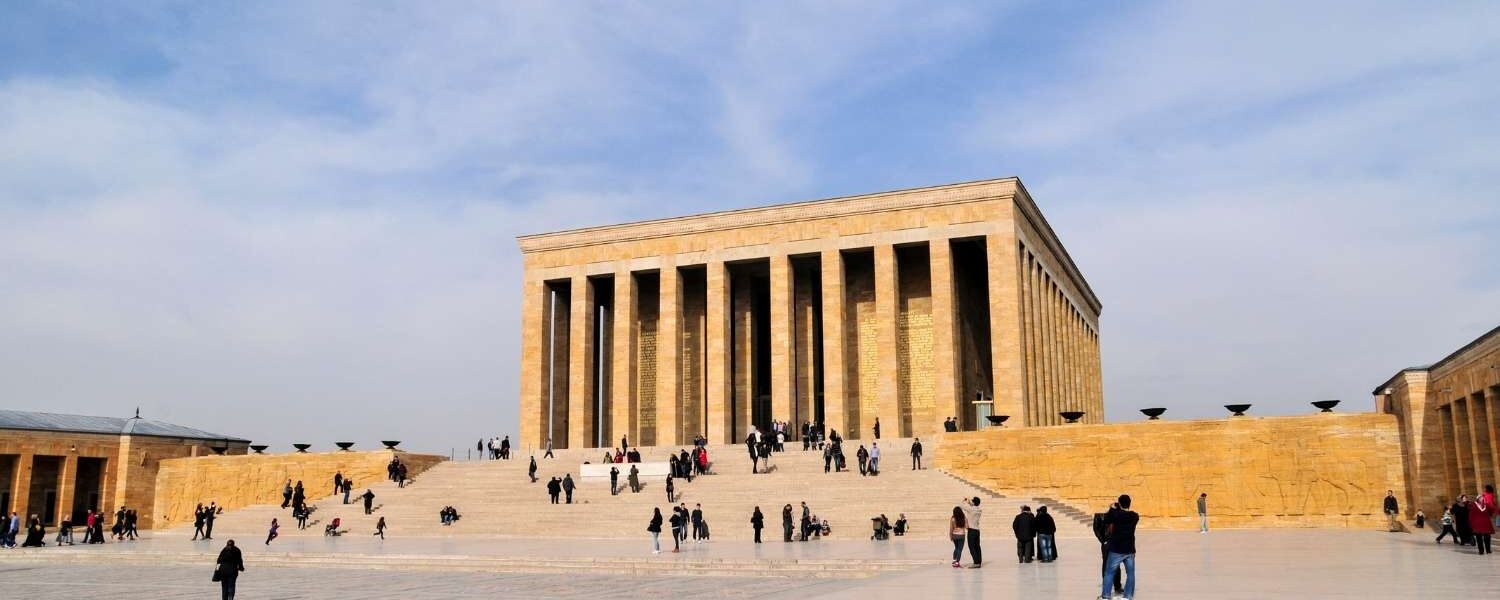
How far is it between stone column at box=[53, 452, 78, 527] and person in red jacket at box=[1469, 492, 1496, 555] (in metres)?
42.2

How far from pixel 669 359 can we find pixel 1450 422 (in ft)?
80.7

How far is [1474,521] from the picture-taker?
16.5 m

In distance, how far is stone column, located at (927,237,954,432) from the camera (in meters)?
37.1

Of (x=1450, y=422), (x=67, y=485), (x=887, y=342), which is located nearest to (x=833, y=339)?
(x=887, y=342)

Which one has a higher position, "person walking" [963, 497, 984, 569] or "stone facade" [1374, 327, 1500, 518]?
"stone facade" [1374, 327, 1500, 518]

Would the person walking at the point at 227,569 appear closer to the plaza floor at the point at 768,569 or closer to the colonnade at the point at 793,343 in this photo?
the plaza floor at the point at 768,569

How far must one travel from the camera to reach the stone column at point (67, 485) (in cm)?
4075

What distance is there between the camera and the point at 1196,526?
2672 centimetres

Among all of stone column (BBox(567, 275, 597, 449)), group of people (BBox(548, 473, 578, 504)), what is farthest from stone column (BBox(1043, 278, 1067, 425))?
group of people (BBox(548, 473, 578, 504))

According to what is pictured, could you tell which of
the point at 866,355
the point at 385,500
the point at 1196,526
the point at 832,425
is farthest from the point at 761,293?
the point at 1196,526

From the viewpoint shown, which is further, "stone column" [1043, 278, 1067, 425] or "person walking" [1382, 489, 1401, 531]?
"stone column" [1043, 278, 1067, 425]

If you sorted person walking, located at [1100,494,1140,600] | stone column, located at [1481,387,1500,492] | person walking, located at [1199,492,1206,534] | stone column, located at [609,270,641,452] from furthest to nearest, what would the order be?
stone column, located at [609,270,641,452], person walking, located at [1199,492,1206,534], stone column, located at [1481,387,1500,492], person walking, located at [1100,494,1140,600]

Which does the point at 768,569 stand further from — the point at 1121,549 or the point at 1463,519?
the point at 1463,519

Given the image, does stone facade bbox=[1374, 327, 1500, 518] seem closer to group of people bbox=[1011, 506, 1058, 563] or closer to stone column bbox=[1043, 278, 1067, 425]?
group of people bbox=[1011, 506, 1058, 563]
